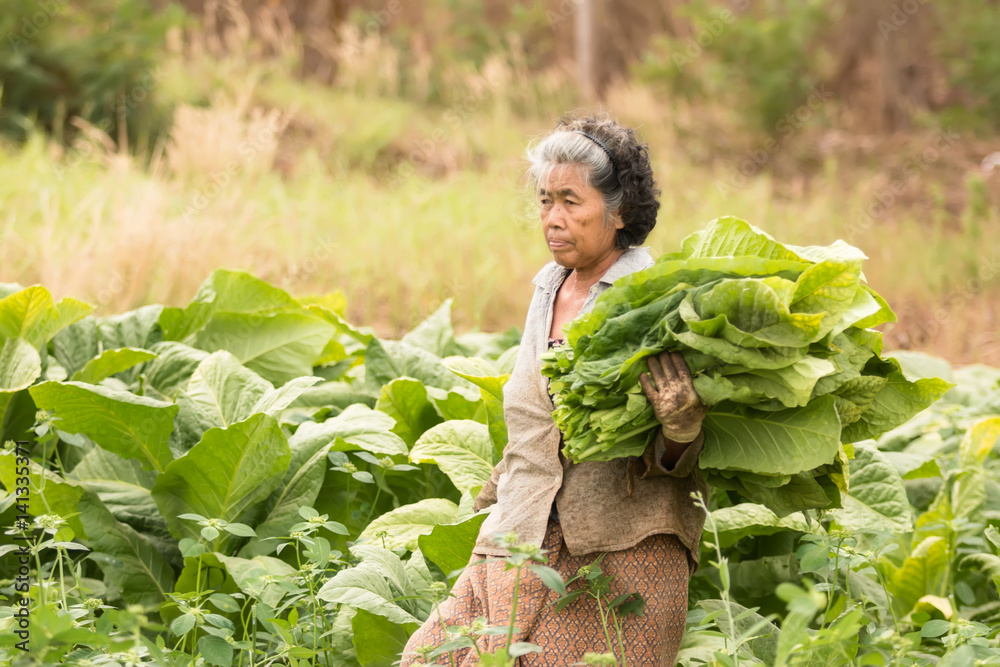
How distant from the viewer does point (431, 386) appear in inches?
116

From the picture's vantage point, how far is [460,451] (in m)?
2.46

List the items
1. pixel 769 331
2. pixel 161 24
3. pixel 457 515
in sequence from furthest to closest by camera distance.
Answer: pixel 161 24, pixel 457 515, pixel 769 331

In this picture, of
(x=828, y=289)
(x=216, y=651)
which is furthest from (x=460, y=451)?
(x=828, y=289)

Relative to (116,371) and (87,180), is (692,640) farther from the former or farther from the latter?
(87,180)

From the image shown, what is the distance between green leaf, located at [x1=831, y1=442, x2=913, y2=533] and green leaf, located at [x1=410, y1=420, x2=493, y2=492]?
3.22 feet

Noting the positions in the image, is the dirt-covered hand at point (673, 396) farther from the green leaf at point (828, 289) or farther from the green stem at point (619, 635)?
the green stem at point (619, 635)

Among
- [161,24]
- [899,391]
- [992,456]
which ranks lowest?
[992,456]

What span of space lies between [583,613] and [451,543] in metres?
0.47

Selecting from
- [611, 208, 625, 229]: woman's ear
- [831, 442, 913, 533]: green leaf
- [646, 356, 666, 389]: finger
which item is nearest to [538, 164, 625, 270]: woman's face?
[611, 208, 625, 229]: woman's ear

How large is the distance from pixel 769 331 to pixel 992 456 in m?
2.15

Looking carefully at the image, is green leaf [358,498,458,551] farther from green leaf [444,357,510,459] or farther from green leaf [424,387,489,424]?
green leaf [424,387,489,424]

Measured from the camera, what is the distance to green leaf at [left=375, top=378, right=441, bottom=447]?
2.69 meters

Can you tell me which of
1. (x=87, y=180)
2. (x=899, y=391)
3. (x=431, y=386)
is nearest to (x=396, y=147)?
(x=87, y=180)

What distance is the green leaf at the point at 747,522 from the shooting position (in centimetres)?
231
